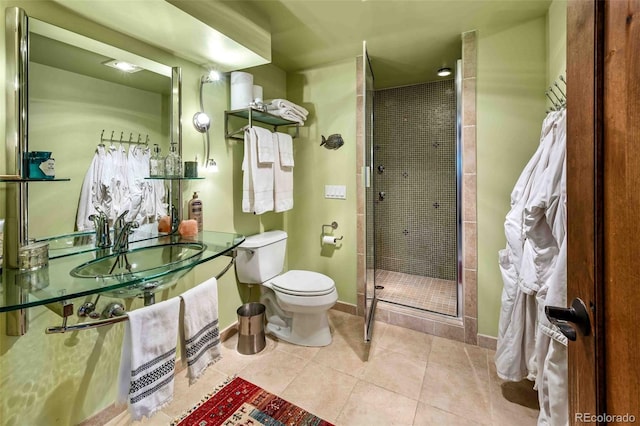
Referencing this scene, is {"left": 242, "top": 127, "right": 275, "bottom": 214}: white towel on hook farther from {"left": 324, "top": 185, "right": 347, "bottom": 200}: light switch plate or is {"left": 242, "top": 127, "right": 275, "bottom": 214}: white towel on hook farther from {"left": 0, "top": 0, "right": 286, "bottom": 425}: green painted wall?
{"left": 324, "top": 185, "right": 347, "bottom": 200}: light switch plate

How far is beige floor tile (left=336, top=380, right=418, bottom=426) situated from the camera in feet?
4.84

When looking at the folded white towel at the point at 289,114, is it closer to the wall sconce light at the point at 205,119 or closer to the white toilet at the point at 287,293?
the wall sconce light at the point at 205,119

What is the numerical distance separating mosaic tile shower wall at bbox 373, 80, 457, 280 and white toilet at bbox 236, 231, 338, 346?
4.09 feet

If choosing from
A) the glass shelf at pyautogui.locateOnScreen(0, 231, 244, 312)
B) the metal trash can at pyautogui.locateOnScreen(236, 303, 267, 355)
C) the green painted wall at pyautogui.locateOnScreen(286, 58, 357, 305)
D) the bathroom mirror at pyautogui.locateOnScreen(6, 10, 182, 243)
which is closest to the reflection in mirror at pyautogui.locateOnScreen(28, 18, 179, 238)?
the bathroom mirror at pyautogui.locateOnScreen(6, 10, 182, 243)

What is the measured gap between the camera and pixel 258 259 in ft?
7.20

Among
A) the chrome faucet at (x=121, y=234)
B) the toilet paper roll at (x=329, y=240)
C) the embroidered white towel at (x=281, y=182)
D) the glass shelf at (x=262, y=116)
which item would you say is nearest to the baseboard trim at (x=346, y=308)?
the toilet paper roll at (x=329, y=240)

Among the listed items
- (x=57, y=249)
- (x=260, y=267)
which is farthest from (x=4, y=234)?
(x=260, y=267)

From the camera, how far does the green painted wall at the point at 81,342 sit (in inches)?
46.0

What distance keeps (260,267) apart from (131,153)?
113 centimetres

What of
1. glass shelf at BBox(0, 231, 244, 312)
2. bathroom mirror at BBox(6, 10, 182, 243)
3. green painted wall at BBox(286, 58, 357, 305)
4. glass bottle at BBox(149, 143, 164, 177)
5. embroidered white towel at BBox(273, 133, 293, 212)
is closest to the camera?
glass shelf at BBox(0, 231, 244, 312)

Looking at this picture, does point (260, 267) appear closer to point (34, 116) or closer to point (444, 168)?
point (34, 116)

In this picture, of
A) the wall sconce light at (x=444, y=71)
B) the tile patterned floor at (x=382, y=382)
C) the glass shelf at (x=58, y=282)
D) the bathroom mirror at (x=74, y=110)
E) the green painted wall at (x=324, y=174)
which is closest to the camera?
the glass shelf at (x=58, y=282)

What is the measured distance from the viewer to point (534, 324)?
1.45 metres

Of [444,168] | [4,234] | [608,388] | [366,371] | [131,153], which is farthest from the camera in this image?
[444,168]
